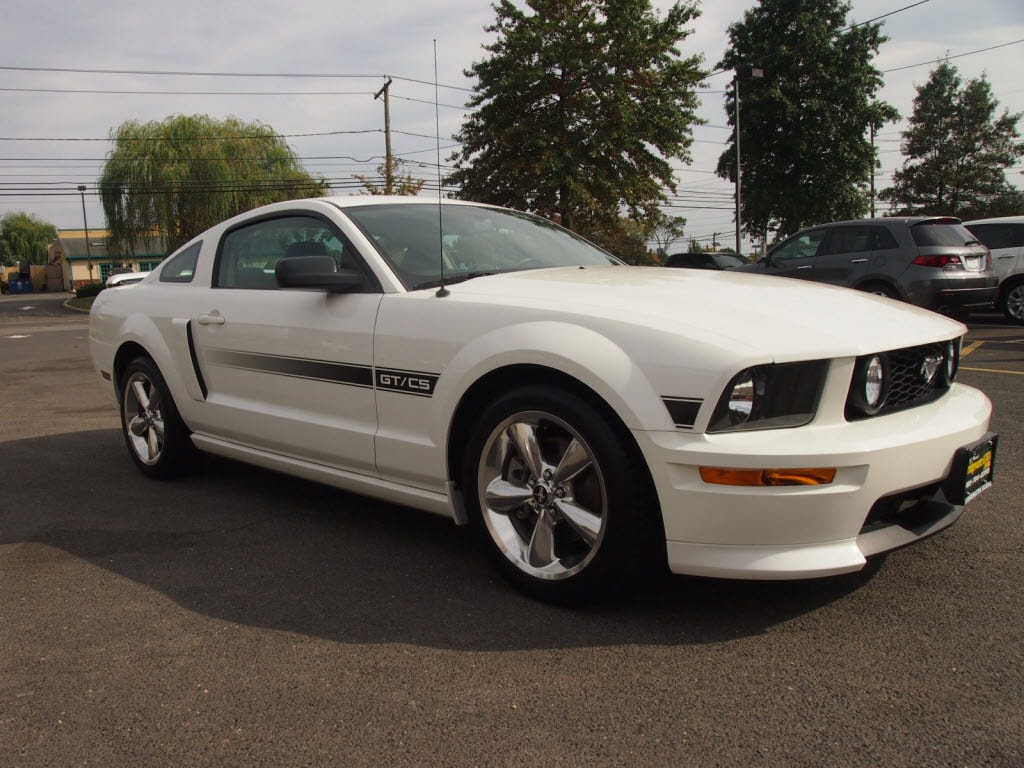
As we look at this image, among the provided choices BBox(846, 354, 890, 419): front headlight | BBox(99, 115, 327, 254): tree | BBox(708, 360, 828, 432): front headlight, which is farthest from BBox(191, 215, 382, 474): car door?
BBox(99, 115, 327, 254): tree

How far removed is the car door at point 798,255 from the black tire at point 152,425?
28.9 feet

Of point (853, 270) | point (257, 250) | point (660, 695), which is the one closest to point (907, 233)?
point (853, 270)

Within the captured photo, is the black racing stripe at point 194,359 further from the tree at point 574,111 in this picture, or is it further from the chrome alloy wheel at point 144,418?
the tree at point 574,111

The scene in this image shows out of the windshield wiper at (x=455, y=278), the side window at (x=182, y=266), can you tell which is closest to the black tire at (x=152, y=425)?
the side window at (x=182, y=266)

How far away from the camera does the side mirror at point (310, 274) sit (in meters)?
3.35

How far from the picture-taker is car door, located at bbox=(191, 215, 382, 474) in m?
3.46

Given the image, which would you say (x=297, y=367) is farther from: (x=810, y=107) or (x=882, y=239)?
(x=810, y=107)

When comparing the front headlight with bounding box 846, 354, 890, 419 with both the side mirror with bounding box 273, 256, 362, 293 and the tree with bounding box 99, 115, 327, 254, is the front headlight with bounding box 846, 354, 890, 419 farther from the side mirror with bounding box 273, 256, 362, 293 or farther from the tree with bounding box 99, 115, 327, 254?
the tree with bounding box 99, 115, 327, 254

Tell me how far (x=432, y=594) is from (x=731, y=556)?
114 cm

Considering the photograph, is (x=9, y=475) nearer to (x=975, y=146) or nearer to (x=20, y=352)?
(x=20, y=352)

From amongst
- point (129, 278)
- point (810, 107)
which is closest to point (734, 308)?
point (129, 278)

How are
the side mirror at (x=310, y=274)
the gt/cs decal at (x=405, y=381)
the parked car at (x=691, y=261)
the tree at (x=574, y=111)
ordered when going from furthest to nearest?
the tree at (x=574, y=111) < the parked car at (x=691, y=261) < the side mirror at (x=310, y=274) < the gt/cs decal at (x=405, y=381)

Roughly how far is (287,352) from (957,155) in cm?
4641

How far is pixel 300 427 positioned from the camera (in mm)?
3734
